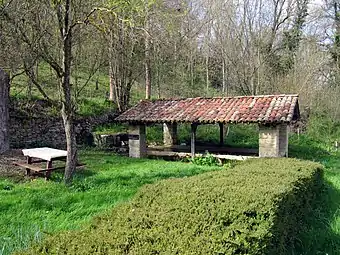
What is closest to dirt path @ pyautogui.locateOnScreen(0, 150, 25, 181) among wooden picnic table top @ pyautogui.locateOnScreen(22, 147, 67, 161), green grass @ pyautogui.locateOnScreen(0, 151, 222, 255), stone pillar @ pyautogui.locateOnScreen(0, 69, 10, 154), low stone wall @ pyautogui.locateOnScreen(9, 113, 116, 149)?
stone pillar @ pyautogui.locateOnScreen(0, 69, 10, 154)

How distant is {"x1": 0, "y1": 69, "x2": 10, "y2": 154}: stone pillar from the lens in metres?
12.8

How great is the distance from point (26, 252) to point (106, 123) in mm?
15111

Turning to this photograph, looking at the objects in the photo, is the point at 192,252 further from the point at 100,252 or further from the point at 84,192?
the point at 84,192

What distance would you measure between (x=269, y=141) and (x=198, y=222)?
9.11m

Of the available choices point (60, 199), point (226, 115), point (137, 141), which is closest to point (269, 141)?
point (226, 115)

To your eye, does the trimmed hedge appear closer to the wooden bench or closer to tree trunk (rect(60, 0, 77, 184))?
tree trunk (rect(60, 0, 77, 184))

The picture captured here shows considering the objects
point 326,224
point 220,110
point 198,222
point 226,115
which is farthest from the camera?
point 220,110

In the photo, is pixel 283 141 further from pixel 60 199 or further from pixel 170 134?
pixel 60 199

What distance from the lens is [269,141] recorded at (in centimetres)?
1170

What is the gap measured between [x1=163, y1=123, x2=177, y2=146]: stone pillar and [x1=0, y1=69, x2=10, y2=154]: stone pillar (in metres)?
6.73

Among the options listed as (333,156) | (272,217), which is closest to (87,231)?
(272,217)

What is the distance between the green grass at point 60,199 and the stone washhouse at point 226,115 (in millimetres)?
2620

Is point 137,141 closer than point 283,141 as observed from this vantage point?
No

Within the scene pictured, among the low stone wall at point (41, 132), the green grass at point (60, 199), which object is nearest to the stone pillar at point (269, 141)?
the green grass at point (60, 199)
